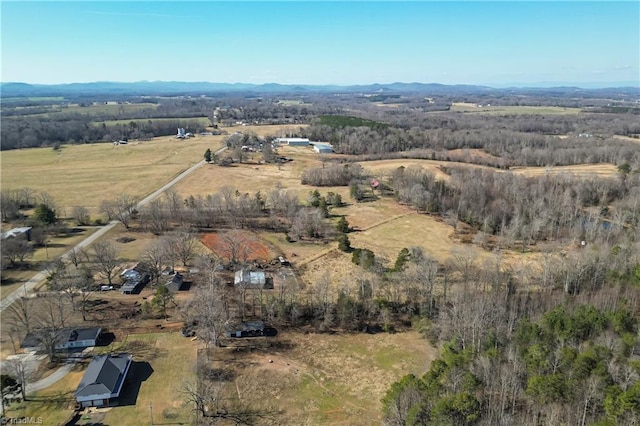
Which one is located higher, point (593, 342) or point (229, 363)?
point (593, 342)

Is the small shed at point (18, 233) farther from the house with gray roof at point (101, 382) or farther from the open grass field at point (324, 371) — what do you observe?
the open grass field at point (324, 371)

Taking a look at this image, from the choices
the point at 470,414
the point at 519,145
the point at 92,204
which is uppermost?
the point at 519,145

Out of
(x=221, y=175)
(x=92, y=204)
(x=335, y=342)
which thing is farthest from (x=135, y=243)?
(x=221, y=175)

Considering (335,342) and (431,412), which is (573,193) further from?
(431,412)

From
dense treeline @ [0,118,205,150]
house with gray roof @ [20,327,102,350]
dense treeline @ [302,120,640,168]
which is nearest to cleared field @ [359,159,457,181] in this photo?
dense treeline @ [302,120,640,168]

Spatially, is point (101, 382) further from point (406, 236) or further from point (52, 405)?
point (406, 236)

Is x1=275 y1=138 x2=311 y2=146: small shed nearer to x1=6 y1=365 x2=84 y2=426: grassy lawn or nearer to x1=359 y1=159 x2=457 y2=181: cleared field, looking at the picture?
x1=359 y1=159 x2=457 y2=181: cleared field

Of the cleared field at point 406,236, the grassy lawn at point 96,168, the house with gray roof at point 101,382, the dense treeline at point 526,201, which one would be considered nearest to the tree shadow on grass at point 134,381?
the house with gray roof at point 101,382
